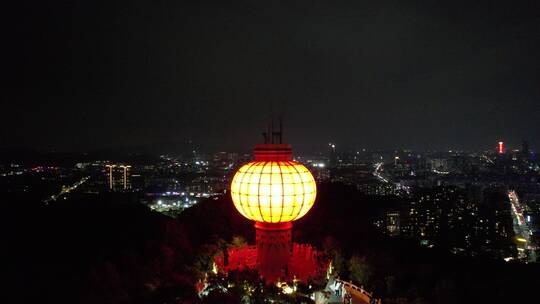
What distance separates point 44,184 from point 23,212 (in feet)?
79.1

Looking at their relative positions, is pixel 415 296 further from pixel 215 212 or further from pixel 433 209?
pixel 433 209

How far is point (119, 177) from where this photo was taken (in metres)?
58.4

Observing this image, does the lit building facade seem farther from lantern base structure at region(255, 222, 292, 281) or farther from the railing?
the railing

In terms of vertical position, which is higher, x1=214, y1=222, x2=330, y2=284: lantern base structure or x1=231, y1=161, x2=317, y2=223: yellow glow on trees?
x1=231, y1=161, x2=317, y2=223: yellow glow on trees

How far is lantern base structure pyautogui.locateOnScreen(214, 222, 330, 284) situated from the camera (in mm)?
8117

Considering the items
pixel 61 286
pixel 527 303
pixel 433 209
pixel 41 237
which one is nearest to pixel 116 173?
Answer: pixel 433 209

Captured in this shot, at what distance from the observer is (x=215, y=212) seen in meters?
14.9

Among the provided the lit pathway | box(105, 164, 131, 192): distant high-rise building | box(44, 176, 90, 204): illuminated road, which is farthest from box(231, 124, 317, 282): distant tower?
box(105, 164, 131, 192): distant high-rise building

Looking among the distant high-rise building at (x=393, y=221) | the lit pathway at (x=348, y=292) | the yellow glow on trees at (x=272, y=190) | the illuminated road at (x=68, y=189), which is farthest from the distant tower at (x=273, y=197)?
the illuminated road at (x=68, y=189)

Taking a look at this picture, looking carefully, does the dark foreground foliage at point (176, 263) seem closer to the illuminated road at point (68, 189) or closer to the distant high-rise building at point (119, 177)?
the illuminated road at point (68, 189)

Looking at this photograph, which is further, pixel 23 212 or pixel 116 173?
pixel 116 173

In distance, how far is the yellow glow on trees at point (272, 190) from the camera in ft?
25.0

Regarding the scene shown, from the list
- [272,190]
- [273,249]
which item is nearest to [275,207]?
[272,190]

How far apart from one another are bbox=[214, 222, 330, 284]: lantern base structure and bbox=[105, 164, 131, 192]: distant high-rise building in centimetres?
4655
